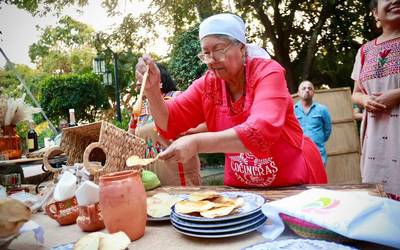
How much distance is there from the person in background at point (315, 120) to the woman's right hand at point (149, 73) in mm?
3346

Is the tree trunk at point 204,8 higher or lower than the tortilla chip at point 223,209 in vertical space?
higher

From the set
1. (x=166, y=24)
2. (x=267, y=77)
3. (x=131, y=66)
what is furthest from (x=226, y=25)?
(x=131, y=66)

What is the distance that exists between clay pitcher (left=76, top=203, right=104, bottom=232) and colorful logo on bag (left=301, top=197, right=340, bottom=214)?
2.40 feet

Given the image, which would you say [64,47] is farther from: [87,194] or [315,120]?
[87,194]

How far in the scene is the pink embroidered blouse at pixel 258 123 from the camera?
142cm

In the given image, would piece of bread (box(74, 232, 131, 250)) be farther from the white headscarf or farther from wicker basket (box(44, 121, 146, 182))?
the white headscarf

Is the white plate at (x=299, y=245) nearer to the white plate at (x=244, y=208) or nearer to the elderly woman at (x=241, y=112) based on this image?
the white plate at (x=244, y=208)

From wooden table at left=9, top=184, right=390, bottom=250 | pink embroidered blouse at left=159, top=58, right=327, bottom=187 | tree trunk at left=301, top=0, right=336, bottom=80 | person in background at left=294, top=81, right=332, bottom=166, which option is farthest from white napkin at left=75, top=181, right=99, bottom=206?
tree trunk at left=301, top=0, right=336, bottom=80

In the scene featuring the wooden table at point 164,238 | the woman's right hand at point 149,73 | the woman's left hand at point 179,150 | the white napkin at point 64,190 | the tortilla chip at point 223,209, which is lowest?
the wooden table at point 164,238

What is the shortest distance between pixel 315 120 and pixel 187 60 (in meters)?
3.50

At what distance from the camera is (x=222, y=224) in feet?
3.42

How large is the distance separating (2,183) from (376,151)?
2.21 meters

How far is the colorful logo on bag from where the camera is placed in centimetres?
98

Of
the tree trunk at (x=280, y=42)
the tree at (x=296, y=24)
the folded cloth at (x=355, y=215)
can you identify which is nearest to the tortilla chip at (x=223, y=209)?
the folded cloth at (x=355, y=215)
